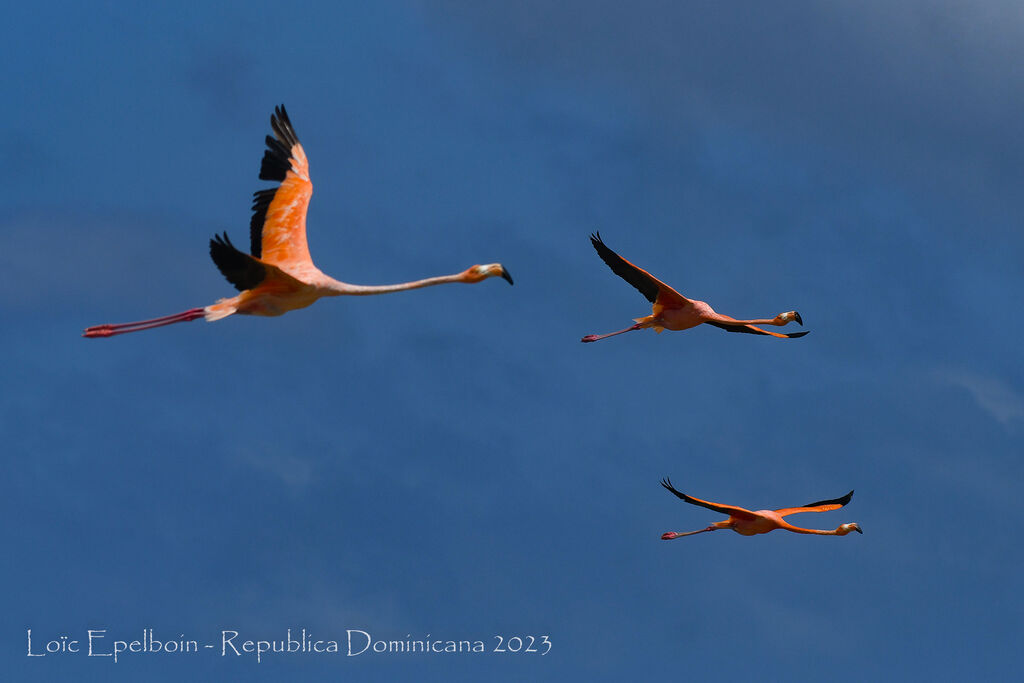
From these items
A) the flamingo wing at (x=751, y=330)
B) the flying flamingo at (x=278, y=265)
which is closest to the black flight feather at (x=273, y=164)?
the flying flamingo at (x=278, y=265)

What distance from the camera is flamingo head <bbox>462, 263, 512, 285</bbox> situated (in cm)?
2459

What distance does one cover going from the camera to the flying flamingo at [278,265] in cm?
2441

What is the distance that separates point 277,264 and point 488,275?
408 centimetres

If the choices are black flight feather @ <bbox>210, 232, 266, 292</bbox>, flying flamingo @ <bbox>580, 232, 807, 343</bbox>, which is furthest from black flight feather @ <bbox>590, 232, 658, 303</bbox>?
black flight feather @ <bbox>210, 232, 266, 292</bbox>

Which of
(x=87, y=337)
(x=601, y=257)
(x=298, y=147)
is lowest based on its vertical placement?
(x=87, y=337)

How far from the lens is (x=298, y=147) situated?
29.6 metres

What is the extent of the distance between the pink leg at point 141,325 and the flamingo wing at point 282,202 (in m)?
1.88

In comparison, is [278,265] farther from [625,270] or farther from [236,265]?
[625,270]

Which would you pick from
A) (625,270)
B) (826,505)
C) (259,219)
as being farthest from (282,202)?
(826,505)

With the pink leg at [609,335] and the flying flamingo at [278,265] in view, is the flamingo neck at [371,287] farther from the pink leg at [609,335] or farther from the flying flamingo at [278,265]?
the pink leg at [609,335]

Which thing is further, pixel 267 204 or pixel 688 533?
pixel 688 533

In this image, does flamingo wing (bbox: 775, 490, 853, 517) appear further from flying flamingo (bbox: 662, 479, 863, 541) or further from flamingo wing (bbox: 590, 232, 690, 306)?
flamingo wing (bbox: 590, 232, 690, 306)

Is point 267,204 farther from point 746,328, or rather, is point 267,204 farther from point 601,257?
point 746,328

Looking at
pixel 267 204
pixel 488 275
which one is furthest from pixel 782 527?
pixel 267 204
